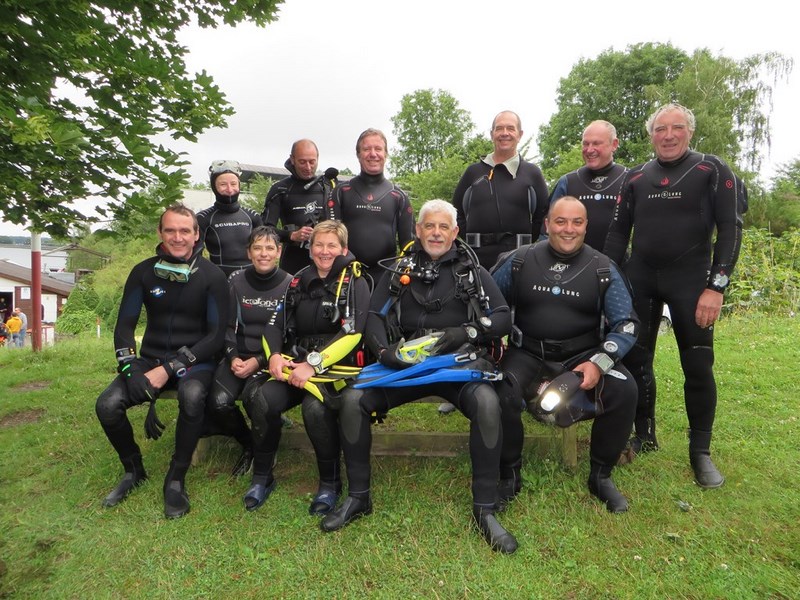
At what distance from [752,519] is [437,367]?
2.19 metres

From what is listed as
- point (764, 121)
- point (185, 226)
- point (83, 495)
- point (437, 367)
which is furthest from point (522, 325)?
point (764, 121)

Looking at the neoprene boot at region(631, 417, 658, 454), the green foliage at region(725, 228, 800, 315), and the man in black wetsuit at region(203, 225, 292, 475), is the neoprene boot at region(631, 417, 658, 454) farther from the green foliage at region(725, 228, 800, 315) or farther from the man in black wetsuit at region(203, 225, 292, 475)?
the green foliage at region(725, 228, 800, 315)

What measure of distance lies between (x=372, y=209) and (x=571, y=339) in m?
2.21

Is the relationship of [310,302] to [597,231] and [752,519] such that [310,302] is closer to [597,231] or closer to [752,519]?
[597,231]

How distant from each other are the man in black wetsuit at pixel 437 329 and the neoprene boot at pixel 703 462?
163 centimetres

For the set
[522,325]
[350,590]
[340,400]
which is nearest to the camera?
[350,590]

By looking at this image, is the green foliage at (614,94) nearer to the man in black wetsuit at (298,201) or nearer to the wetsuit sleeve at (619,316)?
the man in black wetsuit at (298,201)

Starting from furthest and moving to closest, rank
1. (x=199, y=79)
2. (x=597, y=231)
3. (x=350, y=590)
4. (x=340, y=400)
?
(x=597, y=231), (x=199, y=79), (x=340, y=400), (x=350, y=590)

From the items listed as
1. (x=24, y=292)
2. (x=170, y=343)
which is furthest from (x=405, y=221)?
(x=24, y=292)

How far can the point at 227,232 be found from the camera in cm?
560

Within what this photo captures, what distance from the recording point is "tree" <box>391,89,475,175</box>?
4741cm

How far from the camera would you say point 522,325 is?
3.96m

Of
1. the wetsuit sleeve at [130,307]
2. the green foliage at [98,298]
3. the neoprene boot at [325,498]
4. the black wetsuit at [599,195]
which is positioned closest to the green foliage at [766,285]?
the black wetsuit at [599,195]

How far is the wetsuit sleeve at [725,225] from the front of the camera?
12.4 feet
